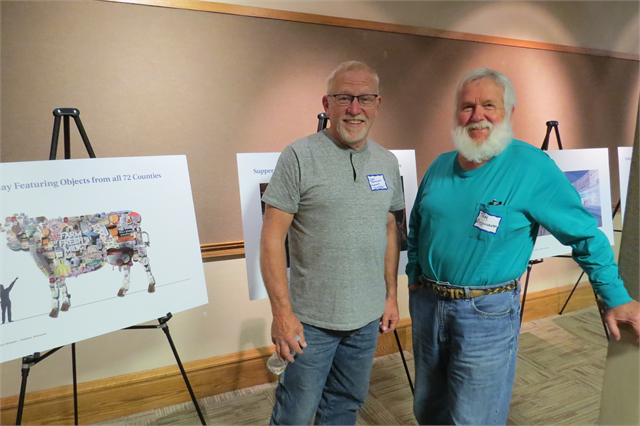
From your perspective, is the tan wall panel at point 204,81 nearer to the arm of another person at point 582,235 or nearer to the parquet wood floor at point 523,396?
the parquet wood floor at point 523,396

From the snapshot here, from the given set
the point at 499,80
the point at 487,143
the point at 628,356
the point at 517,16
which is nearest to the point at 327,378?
the point at 628,356

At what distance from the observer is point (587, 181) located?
2.55 metres

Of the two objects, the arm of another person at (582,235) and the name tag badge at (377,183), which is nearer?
the arm of another person at (582,235)

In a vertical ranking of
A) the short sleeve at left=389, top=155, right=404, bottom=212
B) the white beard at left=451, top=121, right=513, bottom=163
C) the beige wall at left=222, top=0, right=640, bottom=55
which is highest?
the beige wall at left=222, top=0, right=640, bottom=55

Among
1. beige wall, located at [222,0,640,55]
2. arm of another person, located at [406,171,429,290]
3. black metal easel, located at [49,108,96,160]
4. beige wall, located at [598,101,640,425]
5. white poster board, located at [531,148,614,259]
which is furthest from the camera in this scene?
white poster board, located at [531,148,614,259]

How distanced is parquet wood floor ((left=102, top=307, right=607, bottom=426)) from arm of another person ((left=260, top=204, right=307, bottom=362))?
1037mm

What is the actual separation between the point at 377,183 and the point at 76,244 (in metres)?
1.14

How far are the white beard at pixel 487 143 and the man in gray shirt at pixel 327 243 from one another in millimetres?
299

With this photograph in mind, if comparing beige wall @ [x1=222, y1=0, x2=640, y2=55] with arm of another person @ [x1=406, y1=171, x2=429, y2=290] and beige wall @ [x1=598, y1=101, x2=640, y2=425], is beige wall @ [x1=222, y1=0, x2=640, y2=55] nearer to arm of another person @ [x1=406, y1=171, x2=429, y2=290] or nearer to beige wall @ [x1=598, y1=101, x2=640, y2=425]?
arm of another person @ [x1=406, y1=171, x2=429, y2=290]

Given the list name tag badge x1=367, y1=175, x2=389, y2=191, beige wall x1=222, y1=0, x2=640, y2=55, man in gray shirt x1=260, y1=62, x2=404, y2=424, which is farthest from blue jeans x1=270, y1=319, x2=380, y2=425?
beige wall x1=222, y1=0, x2=640, y2=55

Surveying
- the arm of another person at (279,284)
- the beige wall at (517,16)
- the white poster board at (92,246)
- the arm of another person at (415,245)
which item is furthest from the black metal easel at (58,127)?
the arm of another person at (415,245)

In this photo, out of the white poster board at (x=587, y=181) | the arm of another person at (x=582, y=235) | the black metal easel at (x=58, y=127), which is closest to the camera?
the arm of another person at (x=582, y=235)

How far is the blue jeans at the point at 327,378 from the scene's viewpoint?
52.3 inches

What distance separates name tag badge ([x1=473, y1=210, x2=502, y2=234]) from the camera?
1.25 m
